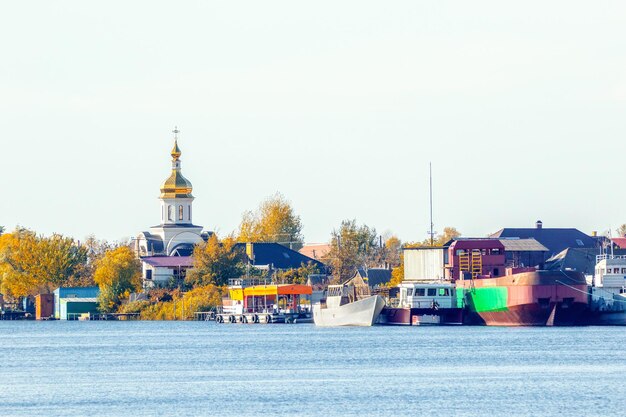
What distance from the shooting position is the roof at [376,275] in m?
163

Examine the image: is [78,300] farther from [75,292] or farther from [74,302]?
[75,292]

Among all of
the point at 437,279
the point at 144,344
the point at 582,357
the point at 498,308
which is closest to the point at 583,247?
the point at 437,279

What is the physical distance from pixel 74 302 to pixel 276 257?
23.7m

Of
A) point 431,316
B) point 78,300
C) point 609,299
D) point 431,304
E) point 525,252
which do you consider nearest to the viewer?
point 609,299

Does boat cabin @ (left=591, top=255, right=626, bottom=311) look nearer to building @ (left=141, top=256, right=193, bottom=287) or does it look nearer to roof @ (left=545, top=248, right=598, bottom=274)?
roof @ (left=545, top=248, right=598, bottom=274)

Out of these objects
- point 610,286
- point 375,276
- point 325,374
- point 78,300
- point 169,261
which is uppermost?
point 169,261

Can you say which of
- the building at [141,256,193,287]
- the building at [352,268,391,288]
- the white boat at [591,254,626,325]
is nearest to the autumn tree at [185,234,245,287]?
the building at [141,256,193,287]

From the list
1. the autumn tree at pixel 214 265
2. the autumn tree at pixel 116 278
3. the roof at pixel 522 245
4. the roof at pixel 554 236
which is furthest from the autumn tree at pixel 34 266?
the roof at pixel 522 245

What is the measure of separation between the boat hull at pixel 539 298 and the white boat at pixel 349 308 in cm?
1147

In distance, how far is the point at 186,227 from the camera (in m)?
194

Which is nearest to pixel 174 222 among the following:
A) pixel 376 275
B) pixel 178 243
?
pixel 178 243

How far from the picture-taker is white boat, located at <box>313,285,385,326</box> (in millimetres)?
132375

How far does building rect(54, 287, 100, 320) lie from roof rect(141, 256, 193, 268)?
741cm

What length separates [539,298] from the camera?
117 meters
